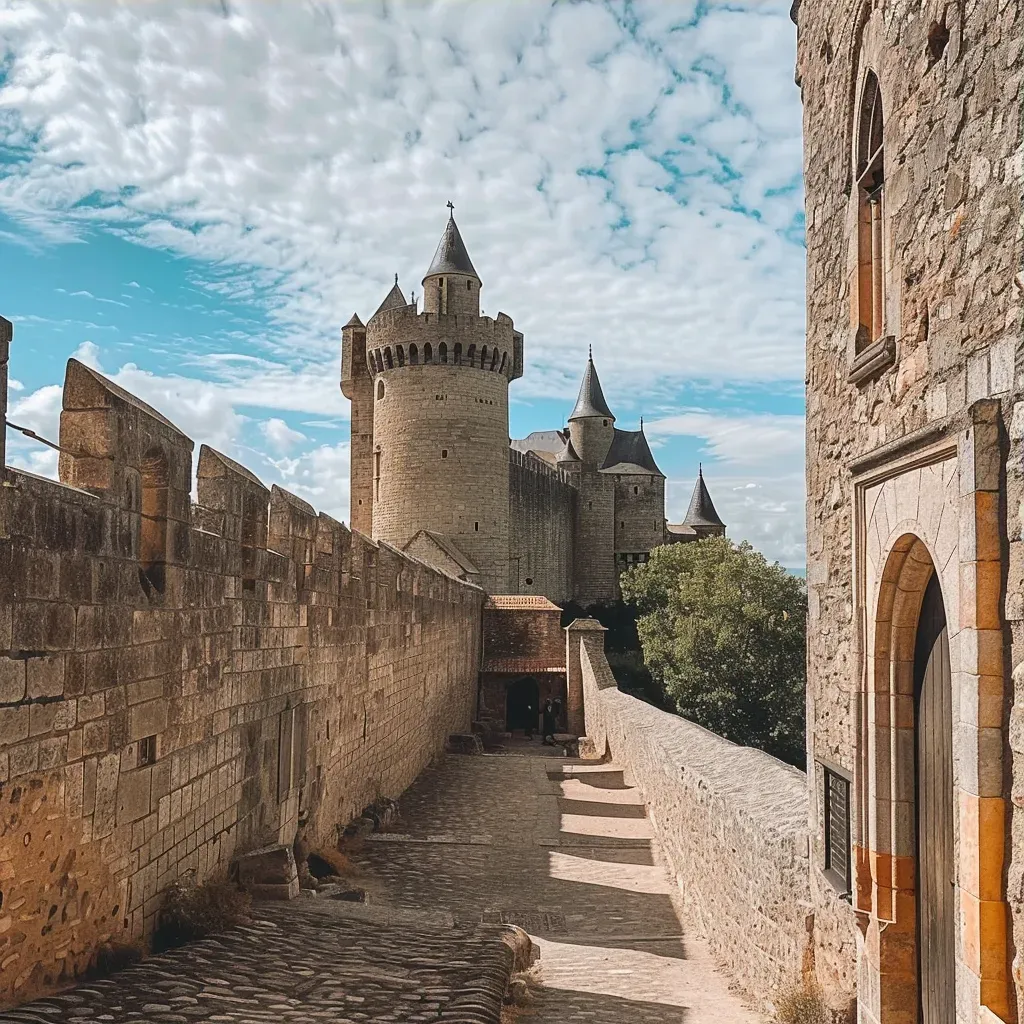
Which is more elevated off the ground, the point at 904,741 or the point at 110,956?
the point at 904,741

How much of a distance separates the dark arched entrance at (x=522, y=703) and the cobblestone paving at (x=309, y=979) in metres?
23.1

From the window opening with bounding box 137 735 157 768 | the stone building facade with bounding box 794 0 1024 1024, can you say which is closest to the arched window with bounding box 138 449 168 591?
the window opening with bounding box 137 735 157 768

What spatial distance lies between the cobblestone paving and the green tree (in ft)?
69.0

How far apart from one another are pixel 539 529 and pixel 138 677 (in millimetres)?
38240

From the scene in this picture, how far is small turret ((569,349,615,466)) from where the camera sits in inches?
2021

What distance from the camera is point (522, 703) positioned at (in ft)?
102

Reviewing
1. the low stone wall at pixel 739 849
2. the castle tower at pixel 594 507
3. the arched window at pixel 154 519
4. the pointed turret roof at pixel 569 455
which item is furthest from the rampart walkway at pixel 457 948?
the pointed turret roof at pixel 569 455

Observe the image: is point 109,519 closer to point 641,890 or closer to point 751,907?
point 751,907

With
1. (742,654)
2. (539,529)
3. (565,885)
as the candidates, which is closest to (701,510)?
(539,529)

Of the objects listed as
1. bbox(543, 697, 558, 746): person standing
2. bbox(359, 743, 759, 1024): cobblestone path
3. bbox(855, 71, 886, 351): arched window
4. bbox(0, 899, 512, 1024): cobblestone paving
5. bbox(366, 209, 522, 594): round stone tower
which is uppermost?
bbox(366, 209, 522, 594): round stone tower

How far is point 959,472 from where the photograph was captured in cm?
354

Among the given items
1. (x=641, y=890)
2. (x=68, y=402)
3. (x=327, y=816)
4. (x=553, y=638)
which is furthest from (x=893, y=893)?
(x=553, y=638)

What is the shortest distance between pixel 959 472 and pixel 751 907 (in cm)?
402

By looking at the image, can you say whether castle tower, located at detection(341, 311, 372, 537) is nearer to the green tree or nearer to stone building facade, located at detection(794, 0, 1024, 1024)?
the green tree
